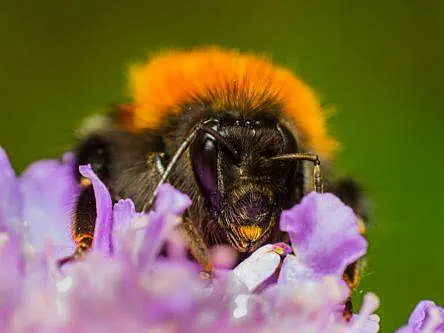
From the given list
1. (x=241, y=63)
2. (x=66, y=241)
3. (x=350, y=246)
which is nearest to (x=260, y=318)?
(x=350, y=246)

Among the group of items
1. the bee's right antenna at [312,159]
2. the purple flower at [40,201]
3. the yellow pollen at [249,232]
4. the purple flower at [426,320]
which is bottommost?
the purple flower at [426,320]

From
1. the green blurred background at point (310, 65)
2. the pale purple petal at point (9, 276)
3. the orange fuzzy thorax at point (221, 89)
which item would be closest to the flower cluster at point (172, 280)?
the pale purple petal at point (9, 276)

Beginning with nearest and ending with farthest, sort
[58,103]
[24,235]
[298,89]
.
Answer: [24,235]
[298,89]
[58,103]

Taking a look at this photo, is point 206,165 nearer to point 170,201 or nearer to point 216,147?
point 216,147

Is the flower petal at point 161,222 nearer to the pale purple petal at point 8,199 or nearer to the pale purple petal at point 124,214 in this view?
the pale purple petal at point 124,214

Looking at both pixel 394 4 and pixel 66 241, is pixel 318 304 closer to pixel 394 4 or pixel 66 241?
pixel 66 241

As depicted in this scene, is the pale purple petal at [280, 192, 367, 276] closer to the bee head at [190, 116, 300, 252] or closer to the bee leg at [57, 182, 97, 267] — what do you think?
the bee head at [190, 116, 300, 252]

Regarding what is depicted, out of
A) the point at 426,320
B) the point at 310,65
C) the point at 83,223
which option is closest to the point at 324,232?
the point at 426,320
